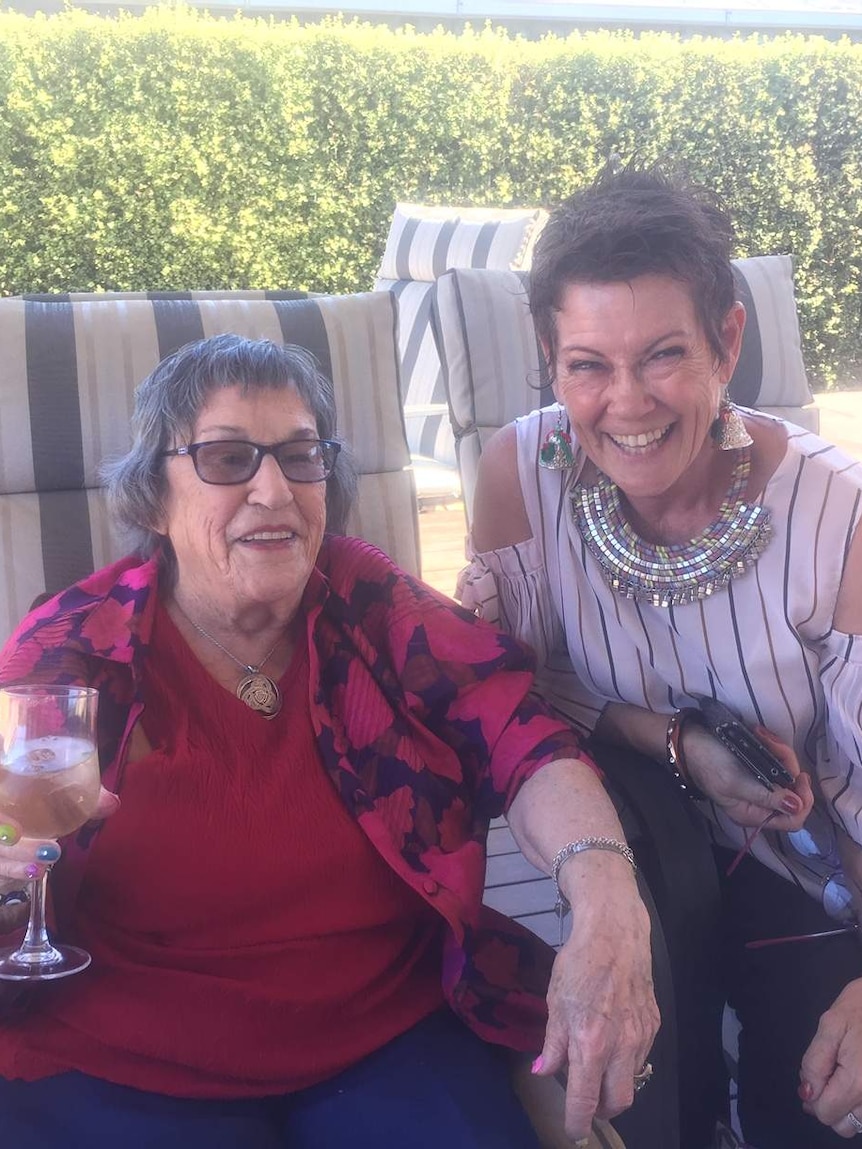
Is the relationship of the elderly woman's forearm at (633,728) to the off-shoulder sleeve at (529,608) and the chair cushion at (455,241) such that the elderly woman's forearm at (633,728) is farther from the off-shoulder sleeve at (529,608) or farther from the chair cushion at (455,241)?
the chair cushion at (455,241)

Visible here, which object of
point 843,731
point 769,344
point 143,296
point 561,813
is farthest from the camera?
point 769,344

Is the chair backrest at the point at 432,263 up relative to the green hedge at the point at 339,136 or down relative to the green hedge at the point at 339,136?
down

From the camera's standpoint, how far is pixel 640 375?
1.60 meters

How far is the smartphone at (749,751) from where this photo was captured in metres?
1.51

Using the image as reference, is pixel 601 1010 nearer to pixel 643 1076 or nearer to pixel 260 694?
pixel 643 1076

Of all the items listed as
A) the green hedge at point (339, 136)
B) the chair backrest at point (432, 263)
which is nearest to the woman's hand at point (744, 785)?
the chair backrest at point (432, 263)

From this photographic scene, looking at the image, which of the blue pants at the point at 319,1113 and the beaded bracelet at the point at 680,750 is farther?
the beaded bracelet at the point at 680,750

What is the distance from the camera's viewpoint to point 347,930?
5.07 feet

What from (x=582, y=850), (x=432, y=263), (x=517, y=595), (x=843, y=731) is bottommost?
(x=582, y=850)

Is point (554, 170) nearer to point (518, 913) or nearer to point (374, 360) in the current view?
point (374, 360)

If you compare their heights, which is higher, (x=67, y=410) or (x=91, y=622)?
(x=67, y=410)

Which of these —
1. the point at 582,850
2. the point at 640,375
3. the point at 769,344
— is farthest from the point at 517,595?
the point at 769,344

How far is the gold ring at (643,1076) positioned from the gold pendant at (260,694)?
69cm

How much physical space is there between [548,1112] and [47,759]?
30.0 inches
